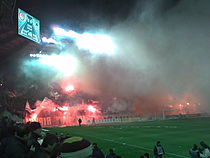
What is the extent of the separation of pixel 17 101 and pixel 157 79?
22093 millimetres

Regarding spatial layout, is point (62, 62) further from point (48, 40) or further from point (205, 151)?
point (205, 151)

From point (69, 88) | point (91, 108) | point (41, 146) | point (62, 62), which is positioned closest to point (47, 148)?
point (41, 146)

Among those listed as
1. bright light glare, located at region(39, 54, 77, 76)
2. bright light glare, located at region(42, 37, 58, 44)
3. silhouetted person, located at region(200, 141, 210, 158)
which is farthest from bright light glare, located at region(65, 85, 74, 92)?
silhouetted person, located at region(200, 141, 210, 158)

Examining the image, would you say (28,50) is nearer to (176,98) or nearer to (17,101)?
(17,101)

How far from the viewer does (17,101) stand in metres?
38.1

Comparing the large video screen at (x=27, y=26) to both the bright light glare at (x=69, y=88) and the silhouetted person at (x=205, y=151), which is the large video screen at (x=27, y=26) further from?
the bright light glare at (x=69, y=88)

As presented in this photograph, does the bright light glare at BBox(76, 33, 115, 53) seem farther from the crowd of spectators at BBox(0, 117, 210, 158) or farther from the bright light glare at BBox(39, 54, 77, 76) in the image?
the crowd of spectators at BBox(0, 117, 210, 158)

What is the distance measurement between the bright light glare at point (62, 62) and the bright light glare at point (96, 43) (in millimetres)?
4113

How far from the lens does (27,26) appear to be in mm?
26766

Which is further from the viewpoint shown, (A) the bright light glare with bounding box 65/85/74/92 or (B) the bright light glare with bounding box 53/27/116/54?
(A) the bright light glare with bounding box 65/85/74/92

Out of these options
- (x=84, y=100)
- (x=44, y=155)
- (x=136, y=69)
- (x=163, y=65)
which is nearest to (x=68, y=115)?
(x=84, y=100)

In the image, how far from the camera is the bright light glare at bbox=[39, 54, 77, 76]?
38.4 metres

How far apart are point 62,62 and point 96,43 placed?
32.1 ft

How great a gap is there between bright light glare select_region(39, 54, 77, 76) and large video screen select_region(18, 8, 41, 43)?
30.9 ft
